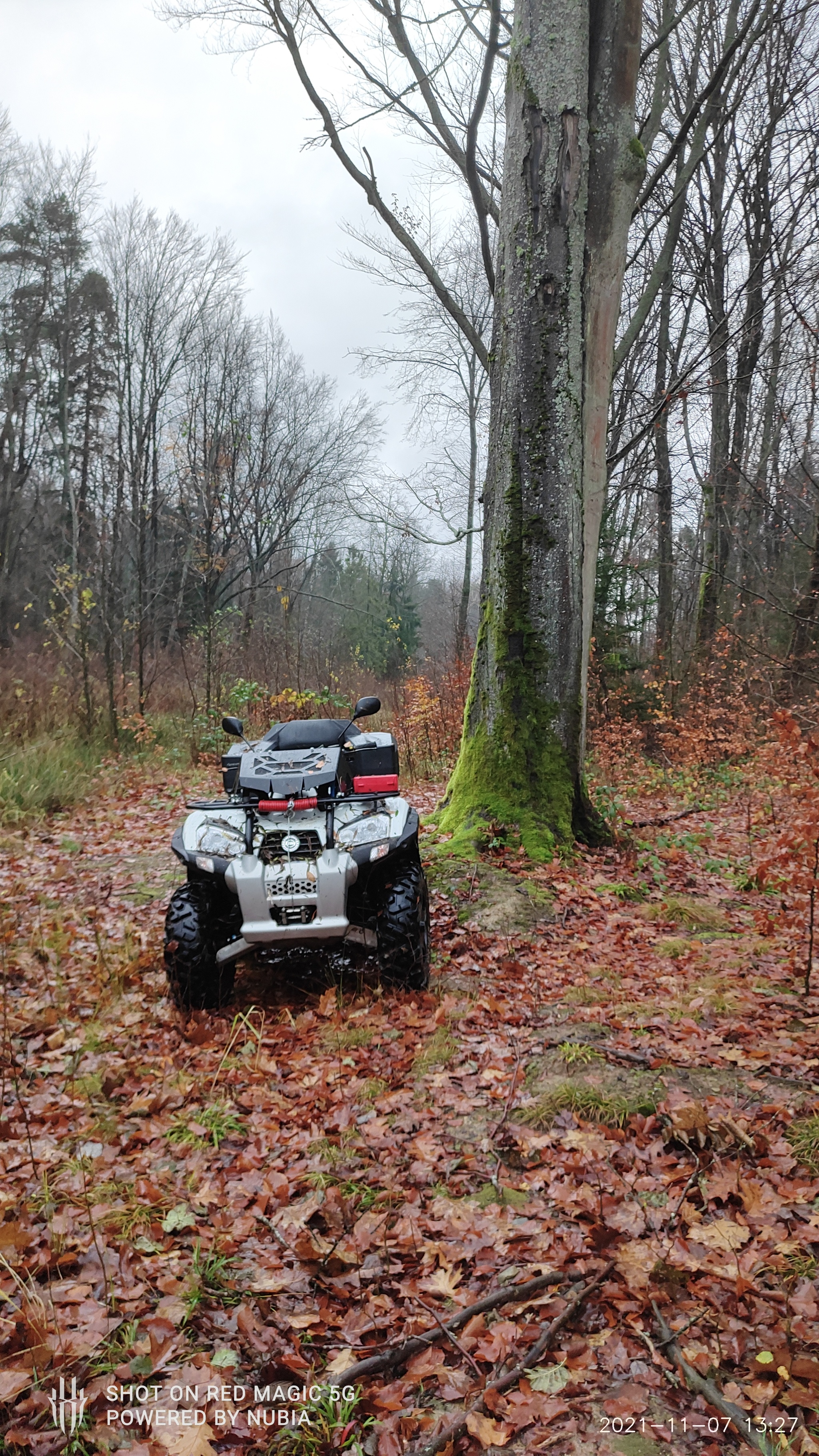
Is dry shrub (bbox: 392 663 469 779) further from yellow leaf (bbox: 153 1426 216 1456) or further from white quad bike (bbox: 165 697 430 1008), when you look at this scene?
yellow leaf (bbox: 153 1426 216 1456)

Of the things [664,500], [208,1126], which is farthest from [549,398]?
[664,500]

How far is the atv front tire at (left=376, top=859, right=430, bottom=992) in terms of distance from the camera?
13.7ft

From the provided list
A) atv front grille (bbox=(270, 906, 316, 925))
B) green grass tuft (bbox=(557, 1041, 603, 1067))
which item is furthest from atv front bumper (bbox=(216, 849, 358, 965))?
green grass tuft (bbox=(557, 1041, 603, 1067))

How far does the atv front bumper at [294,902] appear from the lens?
12.9 ft

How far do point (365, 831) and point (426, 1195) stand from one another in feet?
5.72

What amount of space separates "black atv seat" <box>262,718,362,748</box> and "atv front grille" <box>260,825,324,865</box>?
2.13 ft

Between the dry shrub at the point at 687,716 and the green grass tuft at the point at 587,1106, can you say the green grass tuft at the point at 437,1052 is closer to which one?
the green grass tuft at the point at 587,1106

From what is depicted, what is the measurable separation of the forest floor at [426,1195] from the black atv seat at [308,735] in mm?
1310

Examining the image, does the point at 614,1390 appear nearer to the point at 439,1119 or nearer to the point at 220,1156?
the point at 439,1119

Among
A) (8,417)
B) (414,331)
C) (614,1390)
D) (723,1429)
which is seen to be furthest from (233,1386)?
(8,417)

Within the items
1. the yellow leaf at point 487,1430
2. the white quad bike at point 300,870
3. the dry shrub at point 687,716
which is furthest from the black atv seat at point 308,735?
the dry shrub at point 687,716

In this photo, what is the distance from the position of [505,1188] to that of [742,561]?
1578 centimetres

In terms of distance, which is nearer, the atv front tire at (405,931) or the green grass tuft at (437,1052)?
the green grass tuft at (437,1052)

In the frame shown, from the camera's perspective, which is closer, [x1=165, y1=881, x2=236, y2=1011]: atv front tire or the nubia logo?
the nubia logo
